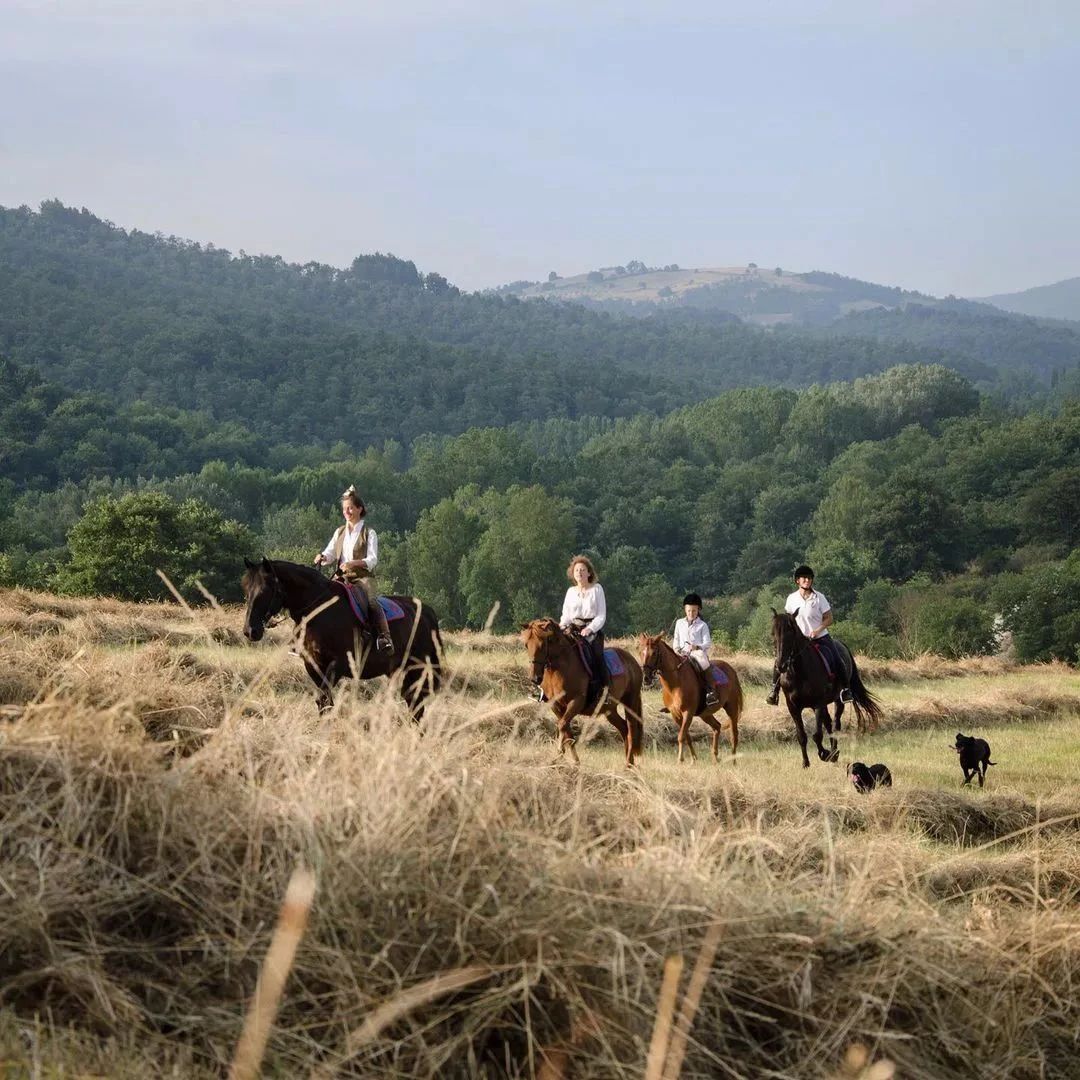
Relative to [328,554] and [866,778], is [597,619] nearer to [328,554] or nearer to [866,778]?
[328,554]

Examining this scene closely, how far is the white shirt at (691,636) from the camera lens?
15.9 meters

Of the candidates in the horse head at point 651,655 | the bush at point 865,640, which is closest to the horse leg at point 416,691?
the horse head at point 651,655

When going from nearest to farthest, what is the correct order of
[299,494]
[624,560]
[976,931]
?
[976,931], [624,560], [299,494]

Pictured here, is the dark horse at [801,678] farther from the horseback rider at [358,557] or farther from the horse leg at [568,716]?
the horseback rider at [358,557]

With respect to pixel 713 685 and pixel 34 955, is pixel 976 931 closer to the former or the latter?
pixel 34 955

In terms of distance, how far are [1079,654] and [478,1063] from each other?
165 feet

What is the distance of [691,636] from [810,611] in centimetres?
143

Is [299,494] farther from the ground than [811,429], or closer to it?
closer to it

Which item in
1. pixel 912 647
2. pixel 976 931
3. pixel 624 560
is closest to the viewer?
pixel 976 931

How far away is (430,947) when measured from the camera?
4246mm

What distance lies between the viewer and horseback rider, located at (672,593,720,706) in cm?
1582

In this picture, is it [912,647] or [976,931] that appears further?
[912,647]

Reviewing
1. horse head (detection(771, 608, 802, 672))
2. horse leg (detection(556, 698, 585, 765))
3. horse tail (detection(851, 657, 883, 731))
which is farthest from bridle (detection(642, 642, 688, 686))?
horse tail (detection(851, 657, 883, 731))

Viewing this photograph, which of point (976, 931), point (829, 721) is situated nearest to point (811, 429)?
point (829, 721)
